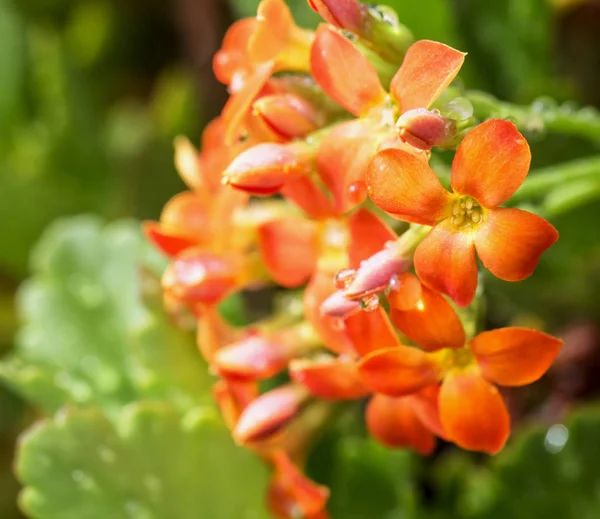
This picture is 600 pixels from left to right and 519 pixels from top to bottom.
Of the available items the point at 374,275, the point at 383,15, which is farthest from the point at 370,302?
the point at 383,15

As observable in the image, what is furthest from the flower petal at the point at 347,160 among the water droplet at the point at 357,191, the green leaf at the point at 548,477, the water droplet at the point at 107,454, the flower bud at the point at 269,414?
the green leaf at the point at 548,477

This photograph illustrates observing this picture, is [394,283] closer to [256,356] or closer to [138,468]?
[256,356]

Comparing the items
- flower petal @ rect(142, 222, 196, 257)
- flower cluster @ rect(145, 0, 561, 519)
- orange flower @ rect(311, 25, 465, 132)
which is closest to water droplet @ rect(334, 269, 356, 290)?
flower cluster @ rect(145, 0, 561, 519)

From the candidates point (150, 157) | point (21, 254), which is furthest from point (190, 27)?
point (21, 254)

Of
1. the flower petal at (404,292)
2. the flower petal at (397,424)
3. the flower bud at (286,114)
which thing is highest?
the flower bud at (286,114)

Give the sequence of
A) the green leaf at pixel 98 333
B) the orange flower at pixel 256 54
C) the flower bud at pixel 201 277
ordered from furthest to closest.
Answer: the green leaf at pixel 98 333 → the flower bud at pixel 201 277 → the orange flower at pixel 256 54

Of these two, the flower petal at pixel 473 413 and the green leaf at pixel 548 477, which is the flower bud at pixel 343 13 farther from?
the green leaf at pixel 548 477
